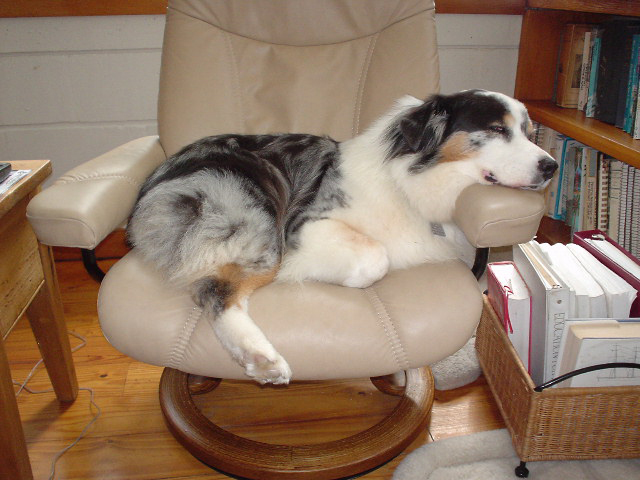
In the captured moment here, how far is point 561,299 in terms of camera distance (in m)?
1.41

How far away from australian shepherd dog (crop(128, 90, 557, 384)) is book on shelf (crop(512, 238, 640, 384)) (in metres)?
0.27

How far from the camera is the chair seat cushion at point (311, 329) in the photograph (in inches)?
46.6

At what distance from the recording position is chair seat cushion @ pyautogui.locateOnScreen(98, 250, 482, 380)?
118 cm

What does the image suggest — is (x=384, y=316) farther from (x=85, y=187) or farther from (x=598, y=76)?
(x=598, y=76)

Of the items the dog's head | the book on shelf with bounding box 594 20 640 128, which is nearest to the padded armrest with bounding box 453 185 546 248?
the dog's head

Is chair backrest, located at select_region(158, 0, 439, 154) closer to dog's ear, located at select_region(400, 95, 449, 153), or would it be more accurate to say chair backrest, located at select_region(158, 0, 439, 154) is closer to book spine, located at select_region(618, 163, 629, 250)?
dog's ear, located at select_region(400, 95, 449, 153)

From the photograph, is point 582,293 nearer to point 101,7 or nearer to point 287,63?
point 287,63

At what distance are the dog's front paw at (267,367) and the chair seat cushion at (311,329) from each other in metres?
0.02

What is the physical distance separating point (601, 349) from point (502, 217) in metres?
0.46

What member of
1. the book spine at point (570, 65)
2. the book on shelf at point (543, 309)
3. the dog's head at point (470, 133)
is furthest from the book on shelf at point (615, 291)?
the book spine at point (570, 65)

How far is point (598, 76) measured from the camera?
2.05 metres

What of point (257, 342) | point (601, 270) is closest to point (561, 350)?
point (601, 270)

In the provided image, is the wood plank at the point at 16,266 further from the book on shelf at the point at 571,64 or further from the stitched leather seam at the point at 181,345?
the book on shelf at the point at 571,64

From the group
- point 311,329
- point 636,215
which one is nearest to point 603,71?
point 636,215
